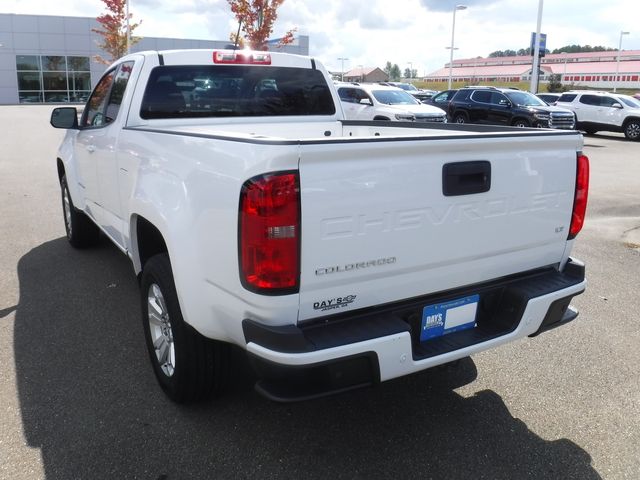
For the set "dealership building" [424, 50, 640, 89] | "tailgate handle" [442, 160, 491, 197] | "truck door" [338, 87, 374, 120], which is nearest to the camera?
"tailgate handle" [442, 160, 491, 197]

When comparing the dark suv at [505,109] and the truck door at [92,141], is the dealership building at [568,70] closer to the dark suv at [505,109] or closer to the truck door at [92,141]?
the dark suv at [505,109]

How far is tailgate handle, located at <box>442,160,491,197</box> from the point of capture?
257 centimetres

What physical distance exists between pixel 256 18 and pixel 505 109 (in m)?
12.8

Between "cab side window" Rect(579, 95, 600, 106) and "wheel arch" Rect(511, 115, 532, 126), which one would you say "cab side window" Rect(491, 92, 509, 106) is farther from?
"cab side window" Rect(579, 95, 600, 106)

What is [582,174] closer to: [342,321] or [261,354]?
[342,321]

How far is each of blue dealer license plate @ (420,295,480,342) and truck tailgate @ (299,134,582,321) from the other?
9 centimetres

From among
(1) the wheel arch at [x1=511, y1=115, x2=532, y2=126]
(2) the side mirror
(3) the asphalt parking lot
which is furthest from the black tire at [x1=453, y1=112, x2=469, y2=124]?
(2) the side mirror

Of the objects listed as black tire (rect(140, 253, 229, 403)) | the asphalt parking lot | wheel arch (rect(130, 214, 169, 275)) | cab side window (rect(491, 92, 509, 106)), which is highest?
cab side window (rect(491, 92, 509, 106))

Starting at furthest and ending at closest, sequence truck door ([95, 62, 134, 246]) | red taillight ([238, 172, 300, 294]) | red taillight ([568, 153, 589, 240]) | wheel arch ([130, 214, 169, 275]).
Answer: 1. truck door ([95, 62, 134, 246])
2. wheel arch ([130, 214, 169, 275])
3. red taillight ([568, 153, 589, 240])
4. red taillight ([238, 172, 300, 294])

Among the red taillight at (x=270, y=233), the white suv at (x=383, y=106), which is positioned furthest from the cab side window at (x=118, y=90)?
the white suv at (x=383, y=106)

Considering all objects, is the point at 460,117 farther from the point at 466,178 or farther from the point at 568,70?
the point at 568,70

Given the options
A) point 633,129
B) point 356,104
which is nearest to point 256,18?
point 356,104

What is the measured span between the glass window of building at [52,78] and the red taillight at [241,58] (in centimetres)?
4353

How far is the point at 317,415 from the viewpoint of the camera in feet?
10.5
